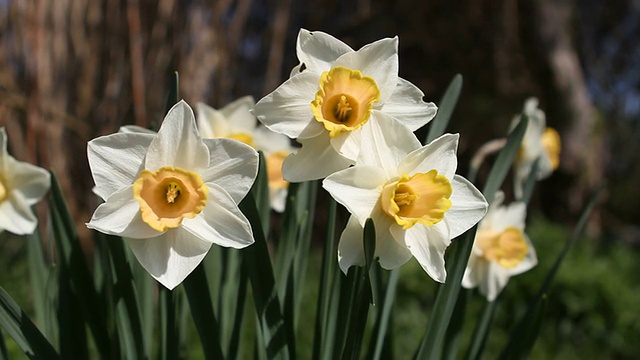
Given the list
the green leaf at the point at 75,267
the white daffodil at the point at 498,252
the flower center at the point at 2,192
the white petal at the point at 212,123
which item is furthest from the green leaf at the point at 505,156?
the flower center at the point at 2,192

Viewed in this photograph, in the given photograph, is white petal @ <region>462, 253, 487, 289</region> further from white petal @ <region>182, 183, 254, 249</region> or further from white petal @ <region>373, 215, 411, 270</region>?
white petal @ <region>182, 183, 254, 249</region>

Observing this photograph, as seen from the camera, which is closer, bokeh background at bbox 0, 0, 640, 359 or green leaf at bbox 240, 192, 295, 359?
green leaf at bbox 240, 192, 295, 359

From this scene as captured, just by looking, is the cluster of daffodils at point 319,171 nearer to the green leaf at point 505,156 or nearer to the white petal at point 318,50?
the white petal at point 318,50

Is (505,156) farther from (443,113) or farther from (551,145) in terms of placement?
(551,145)

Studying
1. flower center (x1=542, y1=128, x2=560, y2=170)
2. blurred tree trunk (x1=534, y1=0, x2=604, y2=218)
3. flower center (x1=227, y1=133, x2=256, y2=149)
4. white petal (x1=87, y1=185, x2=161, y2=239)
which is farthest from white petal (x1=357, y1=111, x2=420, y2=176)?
blurred tree trunk (x1=534, y1=0, x2=604, y2=218)

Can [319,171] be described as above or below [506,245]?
above

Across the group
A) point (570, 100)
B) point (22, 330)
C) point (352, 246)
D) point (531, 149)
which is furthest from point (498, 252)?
point (570, 100)

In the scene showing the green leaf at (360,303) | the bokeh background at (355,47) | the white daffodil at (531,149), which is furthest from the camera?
the bokeh background at (355,47)
